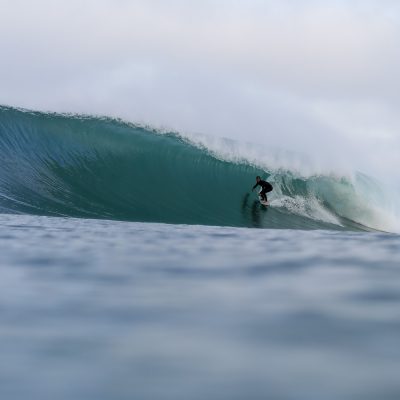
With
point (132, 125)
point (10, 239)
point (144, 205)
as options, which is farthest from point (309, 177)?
point (10, 239)

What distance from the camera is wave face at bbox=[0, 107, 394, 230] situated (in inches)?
481

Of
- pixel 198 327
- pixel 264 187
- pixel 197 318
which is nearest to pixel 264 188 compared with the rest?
pixel 264 187

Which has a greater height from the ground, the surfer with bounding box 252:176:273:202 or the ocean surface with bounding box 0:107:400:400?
the surfer with bounding box 252:176:273:202

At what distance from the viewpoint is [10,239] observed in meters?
3.81

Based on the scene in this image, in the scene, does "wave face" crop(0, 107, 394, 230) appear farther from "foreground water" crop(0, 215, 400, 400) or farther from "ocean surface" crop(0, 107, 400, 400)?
"foreground water" crop(0, 215, 400, 400)

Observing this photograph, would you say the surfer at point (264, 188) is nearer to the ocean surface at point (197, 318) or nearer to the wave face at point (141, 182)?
the wave face at point (141, 182)

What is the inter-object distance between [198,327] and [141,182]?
42.1 ft

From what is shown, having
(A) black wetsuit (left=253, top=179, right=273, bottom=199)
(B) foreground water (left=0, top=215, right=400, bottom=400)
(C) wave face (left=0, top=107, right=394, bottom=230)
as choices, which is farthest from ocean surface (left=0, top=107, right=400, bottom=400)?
(A) black wetsuit (left=253, top=179, right=273, bottom=199)

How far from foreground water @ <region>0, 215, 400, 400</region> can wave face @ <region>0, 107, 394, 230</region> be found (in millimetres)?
8496

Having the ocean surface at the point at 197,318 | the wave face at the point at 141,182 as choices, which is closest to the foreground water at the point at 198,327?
the ocean surface at the point at 197,318

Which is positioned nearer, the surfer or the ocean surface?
the ocean surface

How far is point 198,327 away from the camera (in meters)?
1.58

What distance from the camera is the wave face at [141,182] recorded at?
1222 cm

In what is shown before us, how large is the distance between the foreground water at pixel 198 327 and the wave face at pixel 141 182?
27.9 ft
